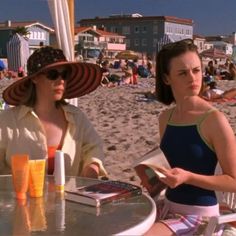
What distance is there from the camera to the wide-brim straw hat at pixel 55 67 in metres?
2.79

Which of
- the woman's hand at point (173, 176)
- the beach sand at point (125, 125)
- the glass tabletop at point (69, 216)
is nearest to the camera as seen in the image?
the glass tabletop at point (69, 216)

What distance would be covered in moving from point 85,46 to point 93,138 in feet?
219

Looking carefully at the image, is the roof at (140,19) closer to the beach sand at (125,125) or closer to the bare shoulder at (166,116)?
the beach sand at (125,125)

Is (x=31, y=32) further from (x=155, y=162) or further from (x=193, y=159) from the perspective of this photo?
(x=155, y=162)

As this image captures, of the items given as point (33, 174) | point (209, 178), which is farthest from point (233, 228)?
point (33, 174)

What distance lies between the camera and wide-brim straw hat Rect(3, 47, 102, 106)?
9.15 feet

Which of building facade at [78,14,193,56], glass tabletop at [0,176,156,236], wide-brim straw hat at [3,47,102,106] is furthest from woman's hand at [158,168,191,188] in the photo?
building facade at [78,14,193,56]

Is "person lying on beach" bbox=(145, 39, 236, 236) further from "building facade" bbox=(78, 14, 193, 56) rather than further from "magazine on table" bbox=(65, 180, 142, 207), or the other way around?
"building facade" bbox=(78, 14, 193, 56)

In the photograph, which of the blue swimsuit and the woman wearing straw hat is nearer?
the blue swimsuit

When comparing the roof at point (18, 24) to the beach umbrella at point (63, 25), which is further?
the roof at point (18, 24)

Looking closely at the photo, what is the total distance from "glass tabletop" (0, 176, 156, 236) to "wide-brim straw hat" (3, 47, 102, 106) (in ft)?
2.49

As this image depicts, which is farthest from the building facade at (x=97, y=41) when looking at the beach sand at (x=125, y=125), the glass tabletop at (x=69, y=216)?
the glass tabletop at (x=69, y=216)

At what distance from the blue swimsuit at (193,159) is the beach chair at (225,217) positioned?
12 centimetres

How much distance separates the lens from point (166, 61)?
7.84 ft
